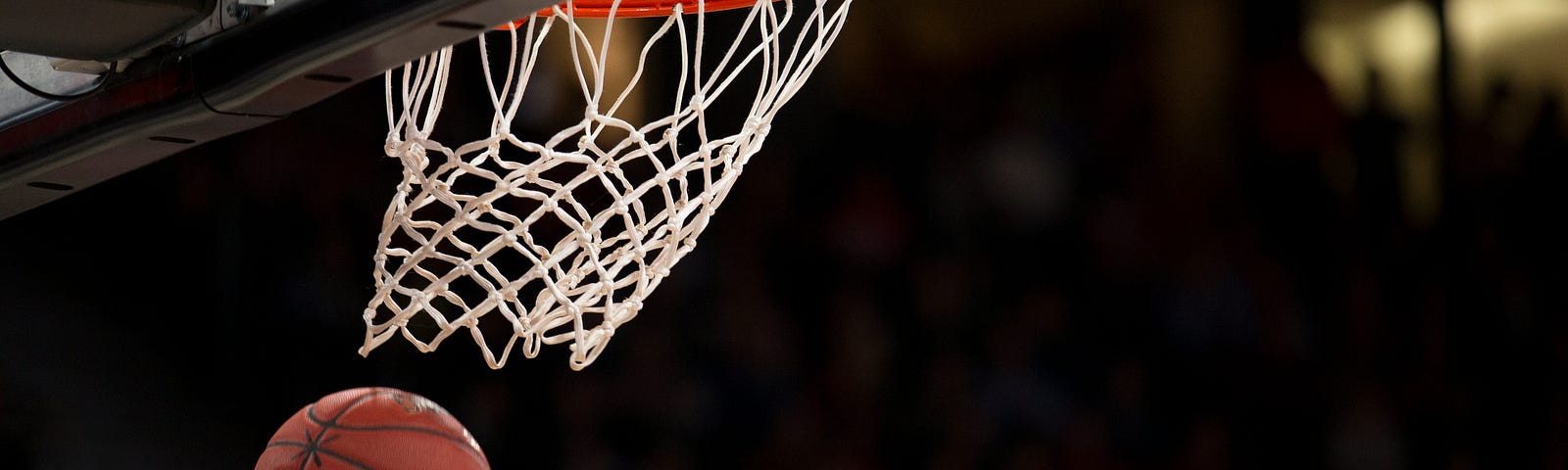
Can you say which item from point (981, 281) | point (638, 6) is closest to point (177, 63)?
point (638, 6)

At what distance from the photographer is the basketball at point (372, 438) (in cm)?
151

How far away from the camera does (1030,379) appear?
2.90m

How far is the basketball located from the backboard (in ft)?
1.29

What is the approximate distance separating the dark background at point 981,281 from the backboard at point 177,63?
77.0 inches

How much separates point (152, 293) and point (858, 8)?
1747 mm

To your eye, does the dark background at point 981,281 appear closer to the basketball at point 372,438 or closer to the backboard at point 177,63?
the basketball at point 372,438

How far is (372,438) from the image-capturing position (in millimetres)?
1521

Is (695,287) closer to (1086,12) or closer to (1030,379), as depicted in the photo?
(1030,379)

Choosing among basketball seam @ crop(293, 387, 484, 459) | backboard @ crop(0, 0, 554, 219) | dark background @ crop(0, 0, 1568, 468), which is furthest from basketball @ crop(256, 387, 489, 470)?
dark background @ crop(0, 0, 1568, 468)

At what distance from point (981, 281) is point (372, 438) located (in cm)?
172

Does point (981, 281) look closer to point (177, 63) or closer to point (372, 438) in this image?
point (372, 438)

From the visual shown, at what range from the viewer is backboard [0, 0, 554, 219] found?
100cm

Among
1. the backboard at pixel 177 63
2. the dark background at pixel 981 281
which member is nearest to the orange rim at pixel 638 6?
the backboard at pixel 177 63

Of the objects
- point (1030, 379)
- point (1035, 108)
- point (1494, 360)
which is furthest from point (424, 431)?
point (1494, 360)
